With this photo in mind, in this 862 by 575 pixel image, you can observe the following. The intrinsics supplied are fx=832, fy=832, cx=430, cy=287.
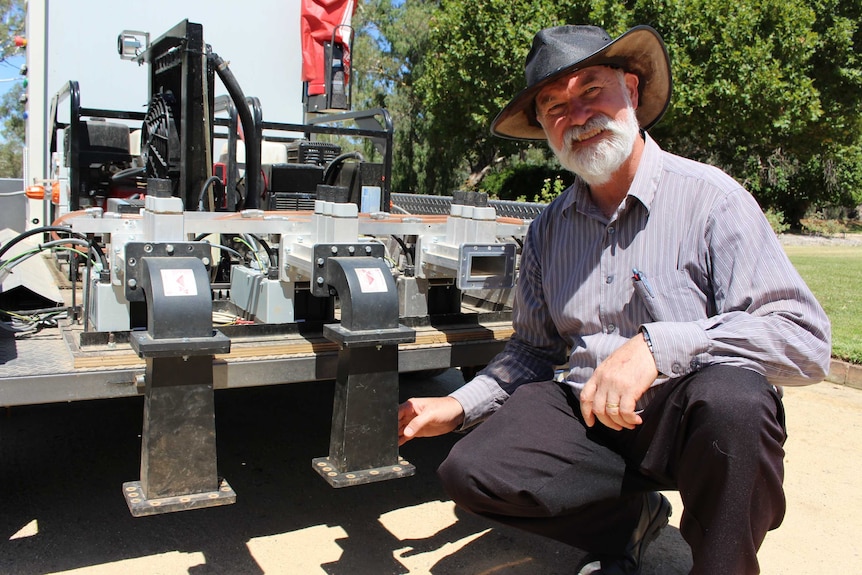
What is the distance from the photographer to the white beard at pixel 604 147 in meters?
2.49

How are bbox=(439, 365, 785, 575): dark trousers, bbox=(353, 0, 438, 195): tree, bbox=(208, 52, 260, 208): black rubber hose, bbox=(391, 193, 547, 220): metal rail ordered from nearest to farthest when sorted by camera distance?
1. bbox=(439, 365, 785, 575): dark trousers
2. bbox=(208, 52, 260, 208): black rubber hose
3. bbox=(391, 193, 547, 220): metal rail
4. bbox=(353, 0, 438, 195): tree

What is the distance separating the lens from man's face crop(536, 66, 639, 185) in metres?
2.50

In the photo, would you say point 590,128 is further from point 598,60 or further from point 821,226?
point 821,226

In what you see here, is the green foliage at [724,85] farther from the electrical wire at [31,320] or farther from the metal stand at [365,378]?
the metal stand at [365,378]

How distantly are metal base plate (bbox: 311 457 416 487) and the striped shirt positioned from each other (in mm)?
311

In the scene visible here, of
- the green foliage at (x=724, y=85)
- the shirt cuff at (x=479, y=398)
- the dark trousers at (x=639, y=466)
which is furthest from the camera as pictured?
the green foliage at (x=724, y=85)

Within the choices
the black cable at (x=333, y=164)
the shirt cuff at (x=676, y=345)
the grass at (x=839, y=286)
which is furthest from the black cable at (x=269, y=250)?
the grass at (x=839, y=286)

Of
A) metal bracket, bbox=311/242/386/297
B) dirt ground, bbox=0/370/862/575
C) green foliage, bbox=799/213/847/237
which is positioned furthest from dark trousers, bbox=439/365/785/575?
green foliage, bbox=799/213/847/237

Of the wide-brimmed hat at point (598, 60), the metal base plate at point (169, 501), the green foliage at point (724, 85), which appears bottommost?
the metal base plate at point (169, 501)

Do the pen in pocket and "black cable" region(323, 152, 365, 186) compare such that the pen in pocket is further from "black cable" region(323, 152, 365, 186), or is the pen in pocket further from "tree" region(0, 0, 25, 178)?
"tree" region(0, 0, 25, 178)

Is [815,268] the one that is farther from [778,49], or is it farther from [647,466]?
[647,466]

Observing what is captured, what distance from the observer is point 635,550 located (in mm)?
2576

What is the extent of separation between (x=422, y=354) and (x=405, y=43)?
92.2 feet

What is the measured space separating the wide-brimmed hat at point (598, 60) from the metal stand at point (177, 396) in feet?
3.94
